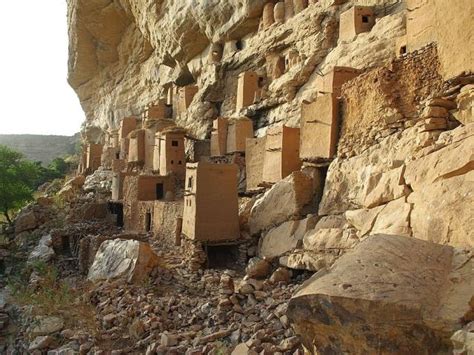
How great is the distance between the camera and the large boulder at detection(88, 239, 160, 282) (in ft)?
28.0

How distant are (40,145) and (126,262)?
62.7 m

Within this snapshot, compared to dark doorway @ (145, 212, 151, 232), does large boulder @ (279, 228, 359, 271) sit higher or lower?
higher

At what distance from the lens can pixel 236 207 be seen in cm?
985

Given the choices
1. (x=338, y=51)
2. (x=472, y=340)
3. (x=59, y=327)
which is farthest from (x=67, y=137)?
(x=472, y=340)

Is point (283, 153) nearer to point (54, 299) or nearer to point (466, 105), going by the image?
point (466, 105)

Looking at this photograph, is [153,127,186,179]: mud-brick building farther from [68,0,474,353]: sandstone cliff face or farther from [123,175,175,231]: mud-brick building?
[68,0,474,353]: sandstone cliff face

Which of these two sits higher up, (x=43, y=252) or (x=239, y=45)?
(x=239, y=45)

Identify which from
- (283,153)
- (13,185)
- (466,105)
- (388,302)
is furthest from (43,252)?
(388,302)

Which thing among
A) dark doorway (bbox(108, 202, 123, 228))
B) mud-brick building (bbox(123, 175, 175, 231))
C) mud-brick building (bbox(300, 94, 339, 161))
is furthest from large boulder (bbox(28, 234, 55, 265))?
mud-brick building (bbox(300, 94, 339, 161))

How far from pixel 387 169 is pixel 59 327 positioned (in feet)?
19.6

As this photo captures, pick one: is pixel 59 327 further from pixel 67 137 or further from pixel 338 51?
pixel 67 137

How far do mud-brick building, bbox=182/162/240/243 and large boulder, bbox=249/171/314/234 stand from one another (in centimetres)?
58

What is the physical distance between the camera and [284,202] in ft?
30.0

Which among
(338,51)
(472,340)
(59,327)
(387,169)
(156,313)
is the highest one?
(338,51)
